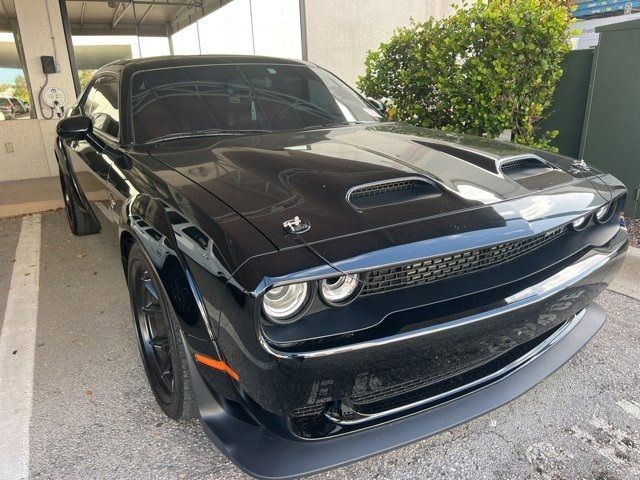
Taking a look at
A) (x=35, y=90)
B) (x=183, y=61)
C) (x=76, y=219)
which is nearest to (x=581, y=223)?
(x=183, y=61)

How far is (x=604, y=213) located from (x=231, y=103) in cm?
202

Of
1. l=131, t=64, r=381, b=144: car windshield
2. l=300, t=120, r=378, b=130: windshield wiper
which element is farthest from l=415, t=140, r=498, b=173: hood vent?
l=131, t=64, r=381, b=144: car windshield

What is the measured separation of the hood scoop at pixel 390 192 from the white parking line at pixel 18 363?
1651mm

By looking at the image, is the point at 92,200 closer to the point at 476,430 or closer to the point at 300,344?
the point at 300,344

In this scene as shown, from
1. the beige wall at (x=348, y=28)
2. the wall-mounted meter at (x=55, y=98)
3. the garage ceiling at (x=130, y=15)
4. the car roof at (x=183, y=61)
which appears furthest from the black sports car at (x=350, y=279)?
the garage ceiling at (x=130, y=15)

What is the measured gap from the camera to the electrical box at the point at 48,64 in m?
7.11

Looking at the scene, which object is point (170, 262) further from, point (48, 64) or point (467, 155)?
point (48, 64)

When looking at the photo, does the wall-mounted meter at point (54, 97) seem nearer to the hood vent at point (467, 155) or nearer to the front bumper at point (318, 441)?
the hood vent at point (467, 155)

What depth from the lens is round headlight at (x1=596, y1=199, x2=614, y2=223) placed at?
222 centimetres

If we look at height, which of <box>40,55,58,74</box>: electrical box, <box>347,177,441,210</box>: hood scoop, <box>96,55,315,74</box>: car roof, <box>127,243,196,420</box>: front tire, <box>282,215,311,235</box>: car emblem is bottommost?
<box>127,243,196,420</box>: front tire

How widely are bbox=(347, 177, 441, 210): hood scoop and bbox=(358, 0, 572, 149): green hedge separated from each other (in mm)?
2832

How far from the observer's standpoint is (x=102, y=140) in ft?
9.72

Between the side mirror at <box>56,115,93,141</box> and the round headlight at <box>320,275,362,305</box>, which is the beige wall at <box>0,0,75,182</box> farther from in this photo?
the round headlight at <box>320,275,362,305</box>

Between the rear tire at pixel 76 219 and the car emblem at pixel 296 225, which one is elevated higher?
the car emblem at pixel 296 225
